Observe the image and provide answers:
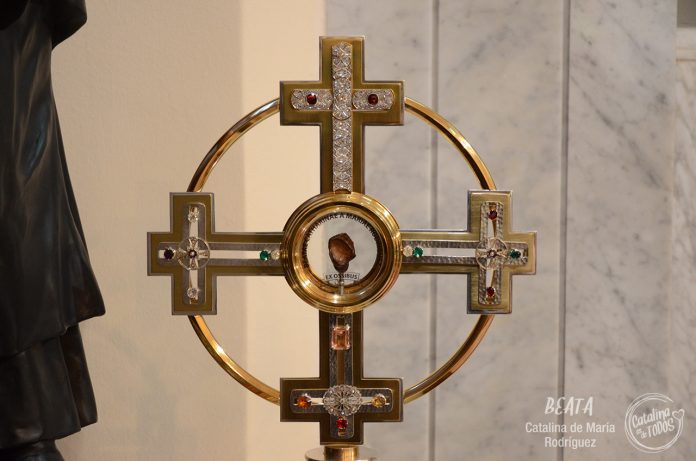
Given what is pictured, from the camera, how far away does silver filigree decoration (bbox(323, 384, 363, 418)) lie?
114 cm

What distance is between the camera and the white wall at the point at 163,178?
5.02 ft

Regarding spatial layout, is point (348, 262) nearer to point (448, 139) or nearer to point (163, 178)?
point (448, 139)

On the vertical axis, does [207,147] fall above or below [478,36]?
below

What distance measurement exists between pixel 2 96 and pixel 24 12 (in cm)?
11

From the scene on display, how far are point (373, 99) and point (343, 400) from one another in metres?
0.38

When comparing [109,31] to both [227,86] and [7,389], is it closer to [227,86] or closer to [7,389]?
[227,86]

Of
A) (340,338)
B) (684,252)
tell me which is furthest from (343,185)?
(684,252)

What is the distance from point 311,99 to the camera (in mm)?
1144

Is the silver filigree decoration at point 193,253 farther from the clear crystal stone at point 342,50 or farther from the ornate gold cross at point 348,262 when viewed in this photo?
the clear crystal stone at point 342,50

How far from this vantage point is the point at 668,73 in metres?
1.57

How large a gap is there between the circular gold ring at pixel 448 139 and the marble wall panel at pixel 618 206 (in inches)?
20.0

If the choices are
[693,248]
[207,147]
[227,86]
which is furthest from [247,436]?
[693,248]

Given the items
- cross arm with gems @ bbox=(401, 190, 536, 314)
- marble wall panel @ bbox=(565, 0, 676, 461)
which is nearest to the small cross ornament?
cross arm with gems @ bbox=(401, 190, 536, 314)

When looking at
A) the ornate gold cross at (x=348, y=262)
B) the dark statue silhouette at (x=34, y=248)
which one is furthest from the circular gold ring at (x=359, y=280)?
the dark statue silhouette at (x=34, y=248)
